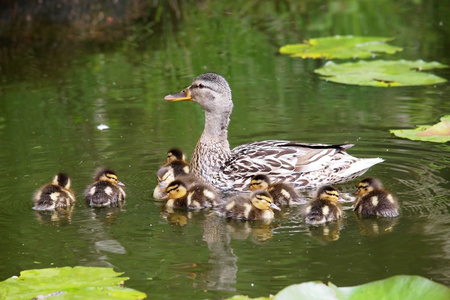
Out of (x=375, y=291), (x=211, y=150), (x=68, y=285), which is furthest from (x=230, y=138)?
(x=375, y=291)

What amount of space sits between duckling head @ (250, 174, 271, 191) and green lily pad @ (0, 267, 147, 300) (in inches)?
78.9

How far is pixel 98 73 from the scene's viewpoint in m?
11.1

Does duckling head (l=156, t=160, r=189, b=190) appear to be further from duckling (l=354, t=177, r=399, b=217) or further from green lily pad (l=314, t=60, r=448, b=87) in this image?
green lily pad (l=314, t=60, r=448, b=87)

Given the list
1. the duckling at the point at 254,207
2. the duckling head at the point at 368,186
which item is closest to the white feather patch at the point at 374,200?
the duckling head at the point at 368,186

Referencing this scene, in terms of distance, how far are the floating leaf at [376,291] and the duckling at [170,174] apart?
2835 mm

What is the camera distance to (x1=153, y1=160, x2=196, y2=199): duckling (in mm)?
6781

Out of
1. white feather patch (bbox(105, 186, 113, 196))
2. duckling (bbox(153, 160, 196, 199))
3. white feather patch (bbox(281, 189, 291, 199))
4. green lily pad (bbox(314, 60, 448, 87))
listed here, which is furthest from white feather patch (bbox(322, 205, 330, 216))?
green lily pad (bbox(314, 60, 448, 87))

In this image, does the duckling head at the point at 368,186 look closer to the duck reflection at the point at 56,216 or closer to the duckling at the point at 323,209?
the duckling at the point at 323,209

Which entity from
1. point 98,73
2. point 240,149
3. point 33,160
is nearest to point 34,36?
point 98,73

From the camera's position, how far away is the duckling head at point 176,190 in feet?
21.5

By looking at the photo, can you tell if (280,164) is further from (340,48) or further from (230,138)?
(340,48)

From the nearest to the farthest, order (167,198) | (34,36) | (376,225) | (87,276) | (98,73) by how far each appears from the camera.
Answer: (87,276)
(376,225)
(167,198)
(98,73)
(34,36)

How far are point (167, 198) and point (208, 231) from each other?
2.74 ft

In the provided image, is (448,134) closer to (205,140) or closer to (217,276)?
(205,140)
